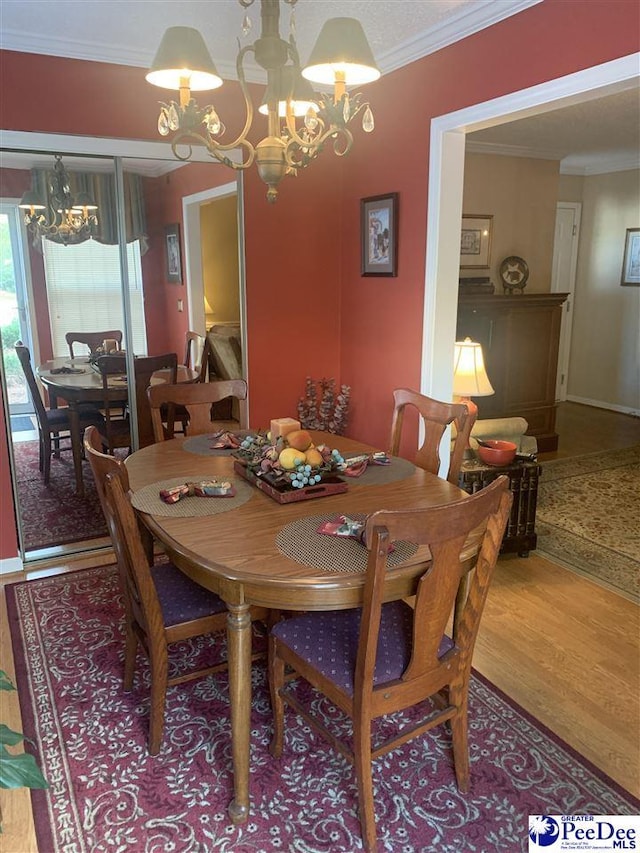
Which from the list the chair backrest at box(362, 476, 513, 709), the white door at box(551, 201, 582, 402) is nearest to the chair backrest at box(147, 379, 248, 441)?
the chair backrest at box(362, 476, 513, 709)

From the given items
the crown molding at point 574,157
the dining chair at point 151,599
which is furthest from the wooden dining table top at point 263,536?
the crown molding at point 574,157

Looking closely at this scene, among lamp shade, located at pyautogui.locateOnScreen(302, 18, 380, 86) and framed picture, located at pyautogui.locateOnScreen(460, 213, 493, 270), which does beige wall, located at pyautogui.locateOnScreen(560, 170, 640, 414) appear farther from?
lamp shade, located at pyautogui.locateOnScreen(302, 18, 380, 86)

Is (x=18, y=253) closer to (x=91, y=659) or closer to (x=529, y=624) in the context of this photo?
(x=91, y=659)

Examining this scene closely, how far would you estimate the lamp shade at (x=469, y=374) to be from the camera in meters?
3.52

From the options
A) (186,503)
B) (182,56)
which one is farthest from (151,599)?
(182,56)

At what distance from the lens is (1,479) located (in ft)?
11.0

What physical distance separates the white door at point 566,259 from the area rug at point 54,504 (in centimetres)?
514

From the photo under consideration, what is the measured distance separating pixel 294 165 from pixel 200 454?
1190 mm

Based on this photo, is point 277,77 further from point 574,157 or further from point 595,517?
point 574,157

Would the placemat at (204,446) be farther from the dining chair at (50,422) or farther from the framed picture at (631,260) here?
the framed picture at (631,260)

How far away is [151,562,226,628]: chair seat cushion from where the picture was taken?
208 centimetres

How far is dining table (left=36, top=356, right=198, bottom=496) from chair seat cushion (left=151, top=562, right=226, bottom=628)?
162cm

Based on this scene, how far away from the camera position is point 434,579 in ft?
5.33

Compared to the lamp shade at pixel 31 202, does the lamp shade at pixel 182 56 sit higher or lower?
higher
